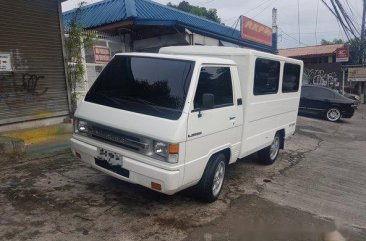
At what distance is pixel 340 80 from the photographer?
3109cm

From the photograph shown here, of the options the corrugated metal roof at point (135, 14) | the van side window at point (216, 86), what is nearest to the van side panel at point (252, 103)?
the van side window at point (216, 86)

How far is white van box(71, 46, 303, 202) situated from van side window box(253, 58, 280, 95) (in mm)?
55

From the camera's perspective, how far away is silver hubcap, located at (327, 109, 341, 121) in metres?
16.3

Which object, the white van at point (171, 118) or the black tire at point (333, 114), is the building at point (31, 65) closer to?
the white van at point (171, 118)

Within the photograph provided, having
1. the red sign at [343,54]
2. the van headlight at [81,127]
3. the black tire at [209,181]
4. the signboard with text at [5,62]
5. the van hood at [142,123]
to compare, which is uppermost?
the red sign at [343,54]

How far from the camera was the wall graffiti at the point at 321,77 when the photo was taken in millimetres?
30906

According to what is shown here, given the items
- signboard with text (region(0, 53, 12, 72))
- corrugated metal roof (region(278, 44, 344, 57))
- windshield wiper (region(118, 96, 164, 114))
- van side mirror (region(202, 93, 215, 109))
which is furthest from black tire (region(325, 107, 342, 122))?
corrugated metal roof (region(278, 44, 344, 57))

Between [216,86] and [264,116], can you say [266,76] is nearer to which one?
[264,116]

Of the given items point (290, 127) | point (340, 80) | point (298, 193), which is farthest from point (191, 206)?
point (340, 80)

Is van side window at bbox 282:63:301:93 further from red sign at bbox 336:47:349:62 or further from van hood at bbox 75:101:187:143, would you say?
red sign at bbox 336:47:349:62

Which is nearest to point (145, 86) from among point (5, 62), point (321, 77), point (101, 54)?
point (5, 62)

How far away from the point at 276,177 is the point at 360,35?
2429 centimetres

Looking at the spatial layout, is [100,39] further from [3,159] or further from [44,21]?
[3,159]

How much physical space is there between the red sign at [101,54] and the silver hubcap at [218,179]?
706cm
